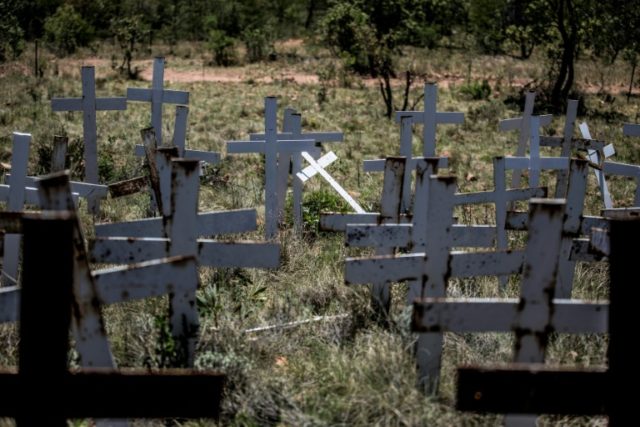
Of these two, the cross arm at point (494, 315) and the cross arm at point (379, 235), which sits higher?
the cross arm at point (379, 235)

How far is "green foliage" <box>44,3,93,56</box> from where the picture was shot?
29.8 metres

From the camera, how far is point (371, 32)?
754 inches

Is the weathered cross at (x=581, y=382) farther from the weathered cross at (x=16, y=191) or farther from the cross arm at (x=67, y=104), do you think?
the cross arm at (x=67, y=104)

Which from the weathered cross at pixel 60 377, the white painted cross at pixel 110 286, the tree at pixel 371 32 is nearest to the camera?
the weathered cross at pixel 60 377

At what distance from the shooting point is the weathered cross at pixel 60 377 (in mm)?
2254

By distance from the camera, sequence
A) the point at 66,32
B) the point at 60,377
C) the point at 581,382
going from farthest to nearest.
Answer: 1. the point at 66,32
2. the point at 581,382
3. the point at 60,377

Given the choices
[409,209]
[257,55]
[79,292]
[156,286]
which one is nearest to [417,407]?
[156,286]

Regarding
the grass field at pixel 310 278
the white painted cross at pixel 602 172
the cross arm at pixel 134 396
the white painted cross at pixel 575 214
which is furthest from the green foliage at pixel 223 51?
the cross arm at pixel 134 396

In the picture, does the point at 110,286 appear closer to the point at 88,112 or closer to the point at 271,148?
the point at 271,148

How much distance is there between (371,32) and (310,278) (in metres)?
14.6

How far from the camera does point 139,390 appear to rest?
7.94ft

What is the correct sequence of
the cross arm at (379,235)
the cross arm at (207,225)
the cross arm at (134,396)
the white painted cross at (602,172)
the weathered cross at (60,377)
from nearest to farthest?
1. the weathered cross at (60,377)
2. the cross arm at (134,396)
3. the cross arm at (207,225)
4. the cross arm at (379,235)
5. the white painted cross at (602,172)

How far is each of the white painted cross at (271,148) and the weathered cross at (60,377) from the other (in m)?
4.20

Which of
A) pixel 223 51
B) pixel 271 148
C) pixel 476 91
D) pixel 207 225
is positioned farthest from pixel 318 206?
pixel 223 51
